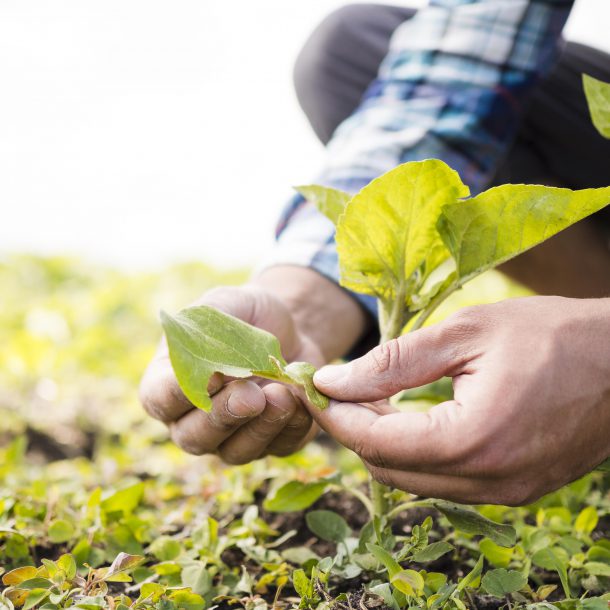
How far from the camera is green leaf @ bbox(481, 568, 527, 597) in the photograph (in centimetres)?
88

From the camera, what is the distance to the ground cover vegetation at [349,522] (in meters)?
0.89

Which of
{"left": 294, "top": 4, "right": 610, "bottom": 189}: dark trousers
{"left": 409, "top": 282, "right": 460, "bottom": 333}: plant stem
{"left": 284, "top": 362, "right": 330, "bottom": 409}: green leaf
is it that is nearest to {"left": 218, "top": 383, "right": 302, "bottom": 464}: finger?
{"left": 284, "top": 362, "right": 330, "bottom": 409}: green leaf

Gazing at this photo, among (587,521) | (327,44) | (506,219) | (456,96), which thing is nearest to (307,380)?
(506,219)

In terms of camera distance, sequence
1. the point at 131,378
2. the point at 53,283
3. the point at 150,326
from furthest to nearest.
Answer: the point at 53,283
the point at 150,326
the point at 131,378

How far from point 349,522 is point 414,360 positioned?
549 millimetres

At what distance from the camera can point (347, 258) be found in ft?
3.29


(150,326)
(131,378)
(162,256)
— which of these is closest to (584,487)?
(131,378)

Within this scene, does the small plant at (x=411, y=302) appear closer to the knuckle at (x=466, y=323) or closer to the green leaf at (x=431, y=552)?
the green leaf at (x=431, y=552)

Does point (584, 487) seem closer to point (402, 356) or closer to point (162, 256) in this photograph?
point (402, 356)

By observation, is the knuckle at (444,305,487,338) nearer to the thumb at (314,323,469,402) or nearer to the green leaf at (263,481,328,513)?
the thumb at (314,323,469,402)

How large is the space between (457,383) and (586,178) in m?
1.39

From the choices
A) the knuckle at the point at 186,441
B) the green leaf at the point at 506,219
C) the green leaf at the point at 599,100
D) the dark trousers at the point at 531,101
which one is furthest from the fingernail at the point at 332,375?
the dark trousers at the point at 531,101

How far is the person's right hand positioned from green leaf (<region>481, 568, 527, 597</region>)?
13.5 inches

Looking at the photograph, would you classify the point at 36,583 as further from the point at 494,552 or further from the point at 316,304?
the point at 316,304
